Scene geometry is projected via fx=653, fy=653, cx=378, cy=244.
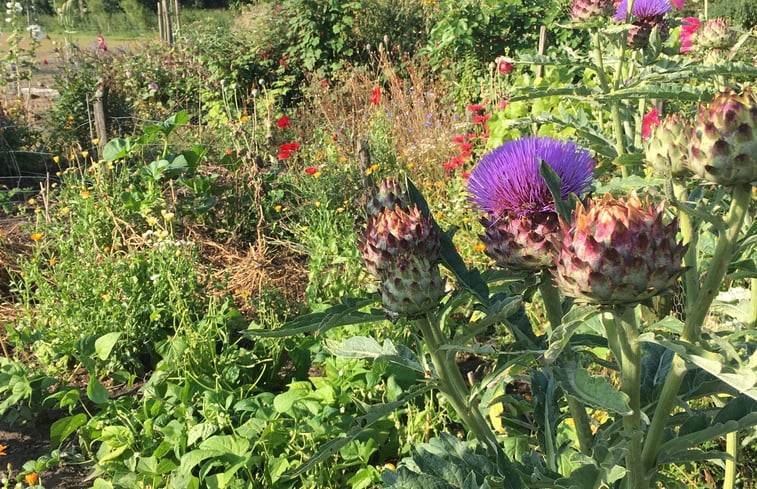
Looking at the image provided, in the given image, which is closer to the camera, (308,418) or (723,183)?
(723,183)

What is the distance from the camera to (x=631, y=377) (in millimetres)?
928

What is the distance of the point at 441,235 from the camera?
3.62ft

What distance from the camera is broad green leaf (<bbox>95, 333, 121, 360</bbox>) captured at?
90.6 inches

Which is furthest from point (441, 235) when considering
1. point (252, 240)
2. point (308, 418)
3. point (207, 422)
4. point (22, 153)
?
point (22, 153)

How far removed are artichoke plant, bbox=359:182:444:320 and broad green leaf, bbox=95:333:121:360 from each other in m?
1.54

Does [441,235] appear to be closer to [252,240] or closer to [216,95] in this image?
[252,240]

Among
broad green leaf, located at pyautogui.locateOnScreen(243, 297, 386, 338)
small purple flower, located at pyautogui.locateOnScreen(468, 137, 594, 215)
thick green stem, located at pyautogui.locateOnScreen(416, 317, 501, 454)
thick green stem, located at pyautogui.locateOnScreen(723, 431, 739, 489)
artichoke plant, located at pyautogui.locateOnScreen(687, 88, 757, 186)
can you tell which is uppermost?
artichoke plant, located at pyautogui.locateOnScreen(687, 88, 757, 186)

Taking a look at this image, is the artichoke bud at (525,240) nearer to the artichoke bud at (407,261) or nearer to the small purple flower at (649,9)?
the artichoke bud at (407,261)

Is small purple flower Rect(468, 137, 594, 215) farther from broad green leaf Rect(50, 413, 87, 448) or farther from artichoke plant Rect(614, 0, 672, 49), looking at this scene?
broad green leaf Rect(50, 413, 87, 448)

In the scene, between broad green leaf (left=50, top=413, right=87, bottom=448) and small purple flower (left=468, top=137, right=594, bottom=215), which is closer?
small purple flower (left=468, top=137, right=594, bottom=215)

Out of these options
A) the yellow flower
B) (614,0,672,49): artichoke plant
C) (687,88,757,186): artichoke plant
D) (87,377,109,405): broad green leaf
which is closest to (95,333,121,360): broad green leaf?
(87,377,109,405): broad green leaf

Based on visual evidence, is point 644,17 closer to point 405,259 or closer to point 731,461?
point 731,461

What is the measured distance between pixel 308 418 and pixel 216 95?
5273 millimetres

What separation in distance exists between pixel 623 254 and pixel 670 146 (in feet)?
Answer: 0.89
